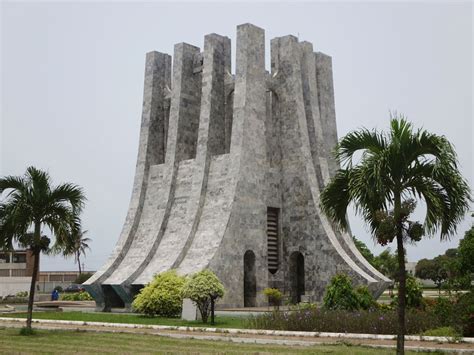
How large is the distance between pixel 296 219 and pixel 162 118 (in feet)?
33.1

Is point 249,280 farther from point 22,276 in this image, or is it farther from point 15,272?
point 15,272

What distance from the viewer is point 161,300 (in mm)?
28469

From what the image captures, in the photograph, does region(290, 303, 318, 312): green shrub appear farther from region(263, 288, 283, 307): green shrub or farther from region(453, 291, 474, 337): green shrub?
region(263, 288, 283, 307): green shrub

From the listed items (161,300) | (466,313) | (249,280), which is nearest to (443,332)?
(466,313)

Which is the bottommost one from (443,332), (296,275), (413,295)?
(443,332)

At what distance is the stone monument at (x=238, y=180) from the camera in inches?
1335

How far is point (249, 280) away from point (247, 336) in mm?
16468

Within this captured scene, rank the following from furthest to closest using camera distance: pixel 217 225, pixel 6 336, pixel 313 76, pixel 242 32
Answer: pixel 313 76, pixel 242 32, pixel 217 225, pixel 6 336

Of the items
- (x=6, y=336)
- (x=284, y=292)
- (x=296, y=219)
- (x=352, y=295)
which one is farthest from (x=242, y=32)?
(x=6, y=336)

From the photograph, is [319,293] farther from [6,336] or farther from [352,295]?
[6,336]

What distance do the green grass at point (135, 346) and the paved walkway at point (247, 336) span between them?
78 cm

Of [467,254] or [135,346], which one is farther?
[467,254]

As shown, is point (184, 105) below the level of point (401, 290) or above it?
above

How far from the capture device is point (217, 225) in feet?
111
